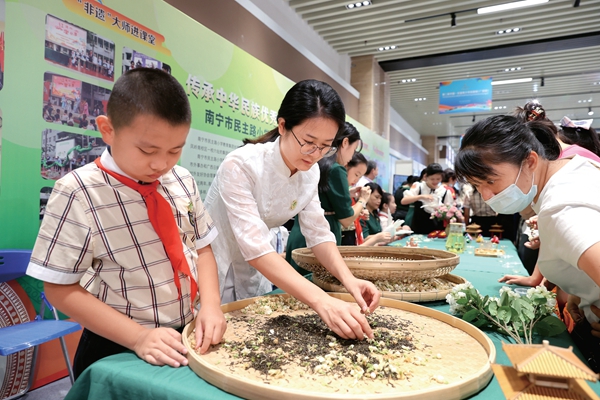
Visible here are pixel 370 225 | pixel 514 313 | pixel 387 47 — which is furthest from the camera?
pixel 387 47

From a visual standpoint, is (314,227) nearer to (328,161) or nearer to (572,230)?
(572,230)

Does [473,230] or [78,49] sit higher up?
[78,49]

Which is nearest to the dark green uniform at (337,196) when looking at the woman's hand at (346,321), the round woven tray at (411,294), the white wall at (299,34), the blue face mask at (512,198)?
the round woven tray at (411,294)

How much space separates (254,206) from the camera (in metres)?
1.32

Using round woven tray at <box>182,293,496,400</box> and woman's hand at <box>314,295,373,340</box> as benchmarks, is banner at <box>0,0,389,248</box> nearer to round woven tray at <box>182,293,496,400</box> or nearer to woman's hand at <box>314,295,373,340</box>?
round woven tray at <box>182,293,496,400</box>

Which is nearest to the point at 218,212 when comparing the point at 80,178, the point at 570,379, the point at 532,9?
the point at 80,178

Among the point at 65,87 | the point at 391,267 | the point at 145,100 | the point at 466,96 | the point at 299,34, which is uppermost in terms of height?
the point at 299,34

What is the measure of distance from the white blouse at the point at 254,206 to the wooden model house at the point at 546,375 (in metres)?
0.78

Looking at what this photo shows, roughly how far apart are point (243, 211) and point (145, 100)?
493 millimetres

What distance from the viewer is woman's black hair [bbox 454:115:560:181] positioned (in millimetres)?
1296

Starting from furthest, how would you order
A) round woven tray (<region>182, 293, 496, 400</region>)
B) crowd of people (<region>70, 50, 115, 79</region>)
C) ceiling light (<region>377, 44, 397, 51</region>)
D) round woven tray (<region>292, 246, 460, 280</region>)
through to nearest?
ceiling light (<region>377, 44, 397, 51</region>), crowd of people (<region>70, 50, 115, 79</region>), round woven tray (<region>292, 246, 460, 280</region>), round woven tray (<region>182, 293, 496, 400</region>)

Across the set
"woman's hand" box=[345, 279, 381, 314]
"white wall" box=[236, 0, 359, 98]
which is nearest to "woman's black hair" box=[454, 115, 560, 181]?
"woman's hand" box=[345, 279, 381, 314]

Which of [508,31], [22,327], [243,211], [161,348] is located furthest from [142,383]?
[508,31]

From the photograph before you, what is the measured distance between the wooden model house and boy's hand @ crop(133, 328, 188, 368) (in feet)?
2.10
